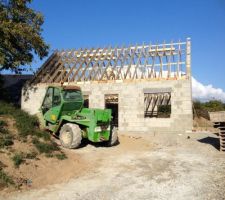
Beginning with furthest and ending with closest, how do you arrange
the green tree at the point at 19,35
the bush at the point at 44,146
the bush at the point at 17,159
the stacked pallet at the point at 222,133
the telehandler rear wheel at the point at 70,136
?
the green tree at the point at 19,35
the stacked pallet at the point at 222,133
the telehandler rear wheel at the point at 70,136
the bush at the point at 44,146
the bush at the point at 17,159

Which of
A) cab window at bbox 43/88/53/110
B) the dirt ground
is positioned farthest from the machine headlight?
cab window at bbox 43/88/53/110

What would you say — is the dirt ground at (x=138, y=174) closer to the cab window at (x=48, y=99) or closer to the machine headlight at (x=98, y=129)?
the machine headlight at (x=98, y=129)

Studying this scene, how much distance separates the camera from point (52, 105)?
1361cm

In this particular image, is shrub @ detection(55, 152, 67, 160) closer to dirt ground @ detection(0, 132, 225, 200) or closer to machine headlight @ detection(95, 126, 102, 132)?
dirt ground @ detection(0, 132, 225, 200)

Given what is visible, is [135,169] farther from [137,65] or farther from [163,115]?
[163,115]

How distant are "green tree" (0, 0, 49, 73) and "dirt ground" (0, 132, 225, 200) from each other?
833 cm

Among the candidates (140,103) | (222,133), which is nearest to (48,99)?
(140,103)

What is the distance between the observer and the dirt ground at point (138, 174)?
723 cm

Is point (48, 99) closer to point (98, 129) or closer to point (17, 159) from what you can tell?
point (98, 129)

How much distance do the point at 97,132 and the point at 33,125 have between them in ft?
8.67

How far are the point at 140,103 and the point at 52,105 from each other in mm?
7364

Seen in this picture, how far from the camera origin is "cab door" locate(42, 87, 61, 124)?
43.7 ft

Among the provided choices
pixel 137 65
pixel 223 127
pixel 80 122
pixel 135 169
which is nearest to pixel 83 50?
pixel 137 65

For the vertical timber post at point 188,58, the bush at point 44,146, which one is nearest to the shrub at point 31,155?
the bush at point 44,146
